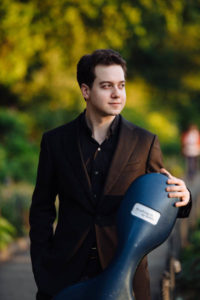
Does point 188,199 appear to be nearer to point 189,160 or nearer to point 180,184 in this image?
point 180,184

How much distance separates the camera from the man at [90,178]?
2320mm

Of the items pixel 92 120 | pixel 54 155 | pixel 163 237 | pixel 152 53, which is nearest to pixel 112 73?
pixel 92 120

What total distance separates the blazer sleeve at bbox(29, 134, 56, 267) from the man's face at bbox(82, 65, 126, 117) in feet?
1.18

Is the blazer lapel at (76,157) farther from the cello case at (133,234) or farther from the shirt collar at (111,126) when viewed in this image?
the cello case at (133,234)

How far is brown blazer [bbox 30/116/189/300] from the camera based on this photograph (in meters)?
2.32

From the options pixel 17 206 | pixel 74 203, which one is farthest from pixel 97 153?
pixel 17 206

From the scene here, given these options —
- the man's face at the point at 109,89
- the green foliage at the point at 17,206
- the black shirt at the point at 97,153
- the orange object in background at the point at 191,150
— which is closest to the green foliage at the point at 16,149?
the green foliage at the point at 17,206

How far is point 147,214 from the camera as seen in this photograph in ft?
6.73

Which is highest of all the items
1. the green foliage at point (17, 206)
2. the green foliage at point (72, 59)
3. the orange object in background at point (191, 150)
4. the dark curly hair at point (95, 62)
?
the dark curly hair at point (95, 62)

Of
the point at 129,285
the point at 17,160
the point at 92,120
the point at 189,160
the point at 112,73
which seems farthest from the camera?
the point at 189,160

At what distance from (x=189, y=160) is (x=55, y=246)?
14.5m

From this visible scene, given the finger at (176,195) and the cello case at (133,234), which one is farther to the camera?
the finger at (176,195)

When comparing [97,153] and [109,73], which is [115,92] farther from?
[97,153]

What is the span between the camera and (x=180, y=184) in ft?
7.01
